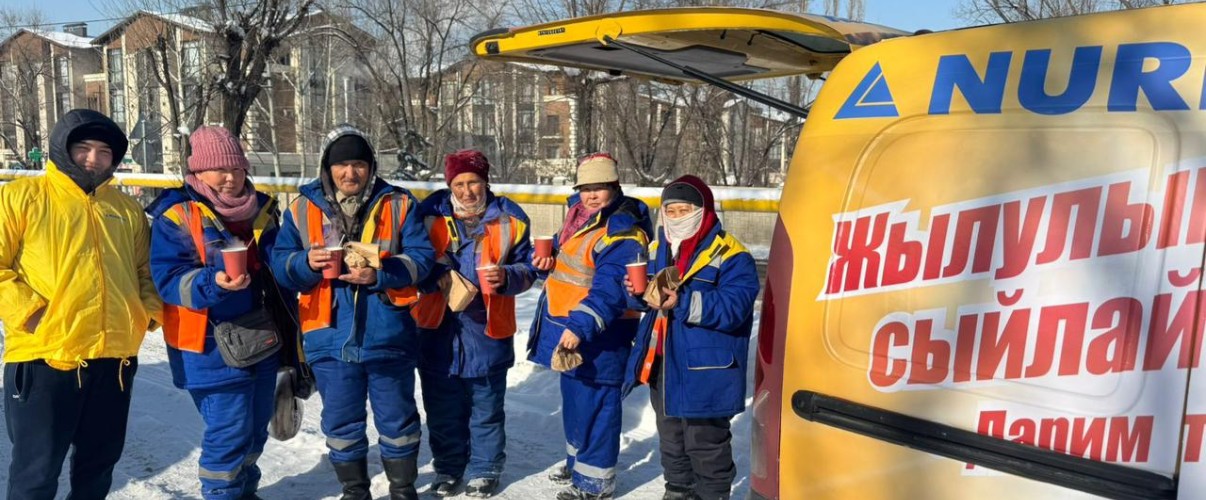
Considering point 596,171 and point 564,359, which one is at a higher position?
point 596,171

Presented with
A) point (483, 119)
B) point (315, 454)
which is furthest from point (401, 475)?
point (483, 119)

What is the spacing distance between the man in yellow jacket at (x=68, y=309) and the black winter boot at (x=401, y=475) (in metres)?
1.18

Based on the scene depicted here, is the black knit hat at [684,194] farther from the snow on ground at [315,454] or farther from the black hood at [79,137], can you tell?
the black hood at [79,137]

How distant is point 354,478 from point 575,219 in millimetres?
1646

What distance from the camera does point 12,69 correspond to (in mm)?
40219

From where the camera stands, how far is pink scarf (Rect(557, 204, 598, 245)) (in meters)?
4.27

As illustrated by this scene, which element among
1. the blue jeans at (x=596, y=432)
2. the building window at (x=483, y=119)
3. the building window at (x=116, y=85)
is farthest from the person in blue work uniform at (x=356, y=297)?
the building window at (x=116, y=85)

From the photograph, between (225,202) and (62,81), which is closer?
(225,202)

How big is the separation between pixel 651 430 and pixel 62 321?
11.0 feet

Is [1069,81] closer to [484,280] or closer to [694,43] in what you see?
[694,43]

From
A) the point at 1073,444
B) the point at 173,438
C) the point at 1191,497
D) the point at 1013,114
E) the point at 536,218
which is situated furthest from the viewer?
the point at 536,218

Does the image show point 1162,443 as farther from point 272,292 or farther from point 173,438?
point 173,438

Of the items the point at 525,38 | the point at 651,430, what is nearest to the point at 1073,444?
the point at 525,38

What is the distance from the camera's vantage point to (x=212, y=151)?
3.60 meters
